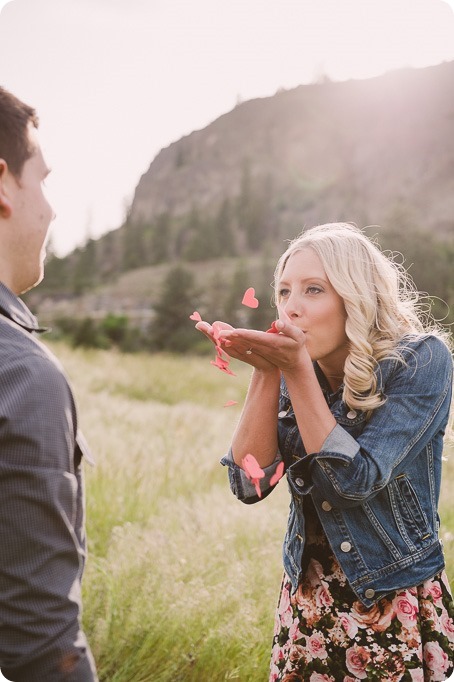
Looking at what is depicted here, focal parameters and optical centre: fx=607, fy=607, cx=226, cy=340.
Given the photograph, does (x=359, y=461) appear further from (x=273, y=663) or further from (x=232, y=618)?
(x=232, y=618)

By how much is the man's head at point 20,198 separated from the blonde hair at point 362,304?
100 cm

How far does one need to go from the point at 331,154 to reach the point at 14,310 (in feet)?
397

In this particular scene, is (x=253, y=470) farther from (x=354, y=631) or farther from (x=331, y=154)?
(x=331, y=154)

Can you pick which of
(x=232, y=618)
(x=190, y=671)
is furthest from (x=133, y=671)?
(x=232, y=618)

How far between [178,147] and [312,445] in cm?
15849

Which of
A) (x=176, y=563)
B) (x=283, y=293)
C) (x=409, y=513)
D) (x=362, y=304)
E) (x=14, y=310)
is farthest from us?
(x=176, y=563)

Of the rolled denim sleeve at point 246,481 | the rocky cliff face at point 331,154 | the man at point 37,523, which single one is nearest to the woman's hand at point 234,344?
the rolled denim sleeve at point 246,481

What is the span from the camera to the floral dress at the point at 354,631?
2064 millimetres

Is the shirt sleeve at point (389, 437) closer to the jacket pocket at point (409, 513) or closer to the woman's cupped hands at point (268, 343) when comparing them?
the jacket pocket at point (409, 513)

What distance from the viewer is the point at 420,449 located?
202 cm

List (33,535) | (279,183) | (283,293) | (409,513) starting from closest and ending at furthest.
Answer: (33,535), (409,513), (283,293), (279,183)

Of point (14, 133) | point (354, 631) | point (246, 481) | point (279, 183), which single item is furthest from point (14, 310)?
point (279, 183)

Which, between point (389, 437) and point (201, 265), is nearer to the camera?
point (389, 437)

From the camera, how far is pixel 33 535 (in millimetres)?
1310
